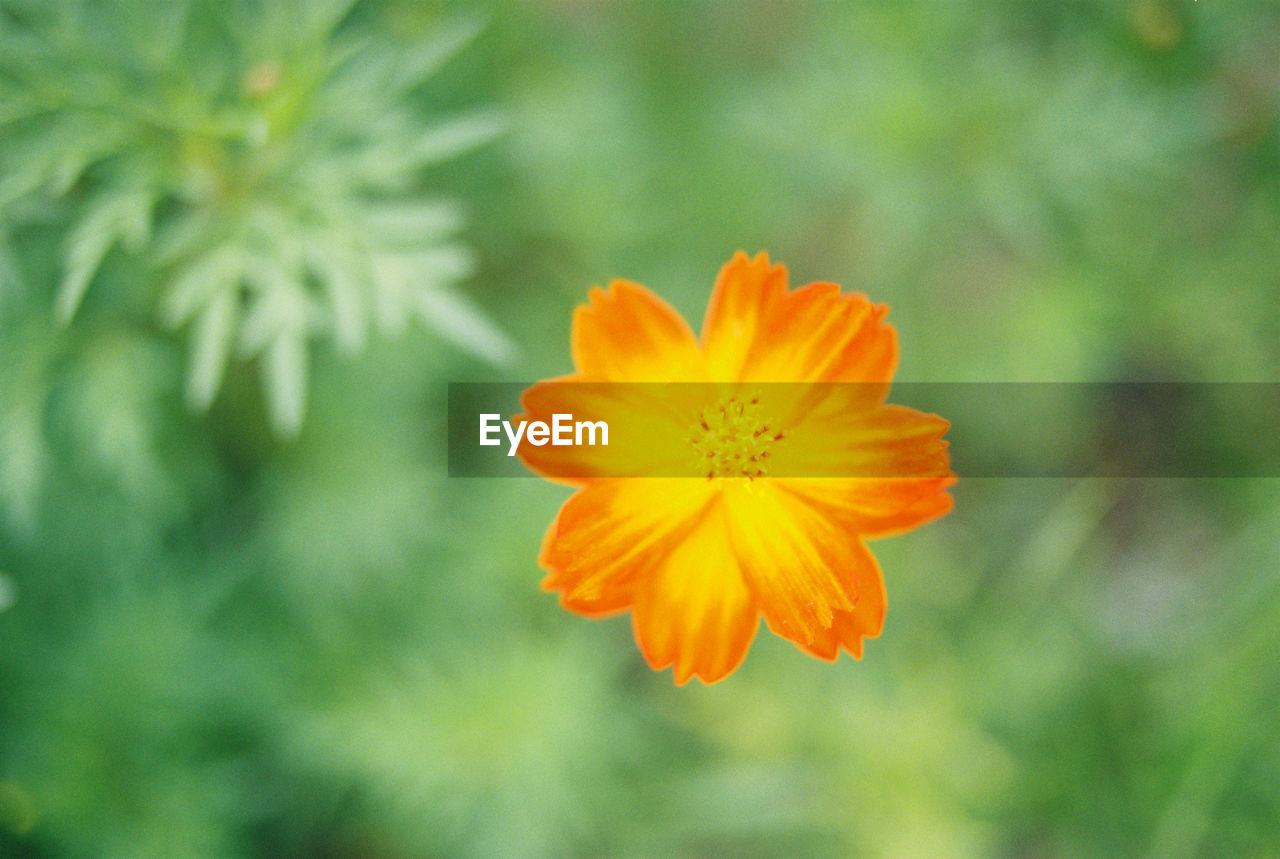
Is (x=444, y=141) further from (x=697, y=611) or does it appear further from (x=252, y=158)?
(x=697, y=611)

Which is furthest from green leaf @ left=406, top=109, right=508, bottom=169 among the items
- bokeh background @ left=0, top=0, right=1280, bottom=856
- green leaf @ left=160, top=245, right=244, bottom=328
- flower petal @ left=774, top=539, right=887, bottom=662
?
flower petal @ left=774, top=539, right=887, bottom=662

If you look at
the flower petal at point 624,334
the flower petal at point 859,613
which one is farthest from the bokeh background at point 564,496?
the flower petal at point 859,613

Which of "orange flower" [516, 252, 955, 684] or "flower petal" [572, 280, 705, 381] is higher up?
"flower petal" [572, 280, 705, 381]

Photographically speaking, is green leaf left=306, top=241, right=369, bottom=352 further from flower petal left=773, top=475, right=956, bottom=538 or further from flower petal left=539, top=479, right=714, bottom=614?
flower petal left=773, top=475, right=956, bottom=538

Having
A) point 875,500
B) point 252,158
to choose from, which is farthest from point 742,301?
point 252,158

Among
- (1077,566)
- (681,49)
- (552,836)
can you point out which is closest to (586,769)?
(552,836)
